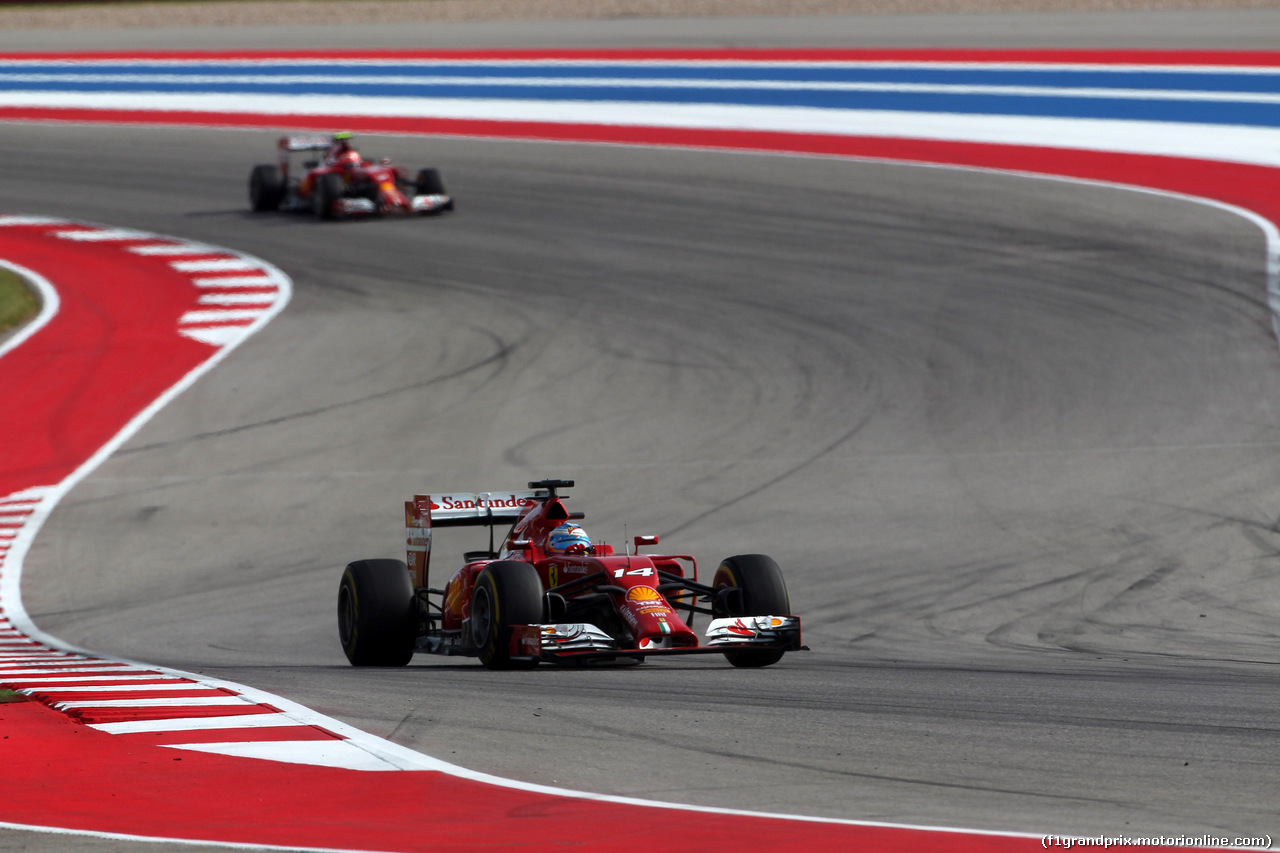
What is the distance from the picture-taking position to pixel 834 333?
19734mm

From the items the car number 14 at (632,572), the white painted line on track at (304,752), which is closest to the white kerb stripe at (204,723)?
the white painted line on track at (304,752)

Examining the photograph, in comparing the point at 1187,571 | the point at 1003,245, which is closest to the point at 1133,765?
the point at 1187,571

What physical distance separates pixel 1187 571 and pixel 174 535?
8642 millimetres

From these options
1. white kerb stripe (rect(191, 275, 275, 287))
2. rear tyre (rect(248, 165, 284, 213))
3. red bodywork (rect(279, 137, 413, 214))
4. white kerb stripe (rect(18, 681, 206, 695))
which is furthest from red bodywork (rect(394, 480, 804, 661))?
rear tyre (rect(248, 165, 284, 213))

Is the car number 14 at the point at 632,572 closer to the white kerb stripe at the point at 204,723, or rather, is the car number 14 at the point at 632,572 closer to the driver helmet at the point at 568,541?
the driver helmet at the point at 568,541

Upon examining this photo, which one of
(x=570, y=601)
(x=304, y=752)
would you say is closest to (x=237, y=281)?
(x=570, y=601)

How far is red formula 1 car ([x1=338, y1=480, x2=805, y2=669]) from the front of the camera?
9797 millimetres

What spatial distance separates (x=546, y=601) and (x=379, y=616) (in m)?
1.32

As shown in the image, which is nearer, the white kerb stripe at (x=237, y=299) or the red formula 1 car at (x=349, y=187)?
the white kerb stripe at (x=237, y=299)

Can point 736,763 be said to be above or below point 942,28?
below

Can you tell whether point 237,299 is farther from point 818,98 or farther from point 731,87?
point 731,87

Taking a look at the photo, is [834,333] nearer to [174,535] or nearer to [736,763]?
[174,535]

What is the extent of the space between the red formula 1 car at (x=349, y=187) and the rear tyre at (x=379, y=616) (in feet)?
52.4

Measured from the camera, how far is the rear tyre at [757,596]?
1034cm
